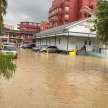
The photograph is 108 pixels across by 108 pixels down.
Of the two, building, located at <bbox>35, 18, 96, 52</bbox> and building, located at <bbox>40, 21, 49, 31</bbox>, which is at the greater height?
building, located at <bbox>40, 21, 49, 31</bbox>

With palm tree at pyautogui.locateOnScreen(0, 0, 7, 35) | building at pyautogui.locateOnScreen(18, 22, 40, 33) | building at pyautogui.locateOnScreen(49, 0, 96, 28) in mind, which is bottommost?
palm tree at pyautogui.locateOnScreen(0, 0, 7, 35)

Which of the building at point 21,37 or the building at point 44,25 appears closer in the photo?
the building at point 21,37

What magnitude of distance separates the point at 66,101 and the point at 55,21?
125573 millimetres

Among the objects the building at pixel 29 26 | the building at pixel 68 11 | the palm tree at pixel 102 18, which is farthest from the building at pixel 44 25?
the palm tree at pixel 102 18

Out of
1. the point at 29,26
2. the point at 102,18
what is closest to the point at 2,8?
the point at 102,18

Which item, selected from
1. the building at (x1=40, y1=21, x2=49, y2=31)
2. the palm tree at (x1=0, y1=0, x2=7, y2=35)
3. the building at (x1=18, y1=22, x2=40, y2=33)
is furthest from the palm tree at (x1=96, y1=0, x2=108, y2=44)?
the building at (x1=18, y1=22, x2=40, y2=33)

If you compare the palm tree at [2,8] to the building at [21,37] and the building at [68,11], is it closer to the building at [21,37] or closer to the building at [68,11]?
the building at [68,11]

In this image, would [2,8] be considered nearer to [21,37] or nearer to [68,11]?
[68,11]

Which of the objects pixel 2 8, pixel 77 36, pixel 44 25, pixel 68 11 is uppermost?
pixel 68 11

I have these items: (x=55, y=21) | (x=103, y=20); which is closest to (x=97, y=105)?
(x=103, y=20)

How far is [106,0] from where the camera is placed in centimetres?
3075

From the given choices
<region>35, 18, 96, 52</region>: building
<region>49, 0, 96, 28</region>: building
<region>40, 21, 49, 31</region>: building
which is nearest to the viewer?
<region>35, 18, 96, 52</region>: building

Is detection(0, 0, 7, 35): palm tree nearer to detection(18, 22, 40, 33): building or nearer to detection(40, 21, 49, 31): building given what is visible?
detection(40, 21, 49, 31): building

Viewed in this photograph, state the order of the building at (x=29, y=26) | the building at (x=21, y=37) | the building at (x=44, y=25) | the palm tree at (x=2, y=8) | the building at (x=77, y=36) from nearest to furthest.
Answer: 1. the palm tree at (x=2, y=8)
2. the building at (x=77, y=36)
3. the building at (x=21, y=37)
4. the building at (x=44, y=25)
5. the building at (x=29, y=26)
